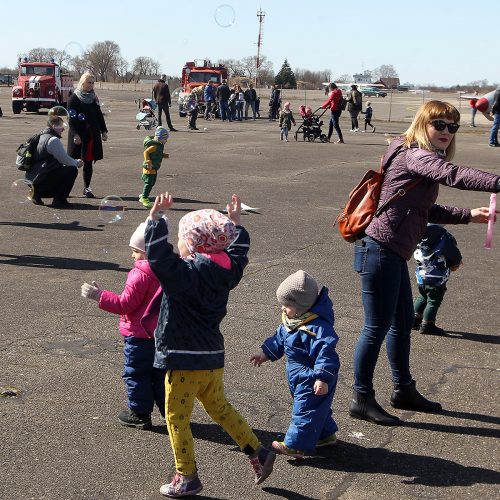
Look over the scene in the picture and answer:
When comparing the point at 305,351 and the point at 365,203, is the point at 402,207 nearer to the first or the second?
the point at 365,203

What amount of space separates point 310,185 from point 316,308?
12.1 metres

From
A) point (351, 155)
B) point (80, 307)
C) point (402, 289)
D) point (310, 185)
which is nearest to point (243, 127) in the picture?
point (351, 155)

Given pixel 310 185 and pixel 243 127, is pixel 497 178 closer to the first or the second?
pixel 310 185

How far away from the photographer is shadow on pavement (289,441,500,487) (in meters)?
4.52

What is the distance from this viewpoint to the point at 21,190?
517 inches

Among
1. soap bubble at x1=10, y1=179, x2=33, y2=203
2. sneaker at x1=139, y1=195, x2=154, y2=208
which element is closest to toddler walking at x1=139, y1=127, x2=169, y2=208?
sneaker at x1=139, y1=195, x2=154, y2=208

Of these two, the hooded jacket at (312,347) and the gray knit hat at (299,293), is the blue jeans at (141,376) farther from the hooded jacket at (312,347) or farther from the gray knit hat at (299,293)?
the gray knit hat at (299,293)

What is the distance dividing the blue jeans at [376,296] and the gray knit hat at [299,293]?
24.3 inches

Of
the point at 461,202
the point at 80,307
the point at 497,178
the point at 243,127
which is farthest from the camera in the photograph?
the point at 243,127

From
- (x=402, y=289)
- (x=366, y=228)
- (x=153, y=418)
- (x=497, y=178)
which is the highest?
(x=497, y=178)

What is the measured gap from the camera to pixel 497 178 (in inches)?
175

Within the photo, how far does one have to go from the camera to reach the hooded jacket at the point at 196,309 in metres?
4.04

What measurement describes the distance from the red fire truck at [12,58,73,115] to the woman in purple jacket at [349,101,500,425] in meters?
35.1

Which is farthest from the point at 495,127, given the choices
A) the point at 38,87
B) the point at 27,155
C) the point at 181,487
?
the point at 181,487
